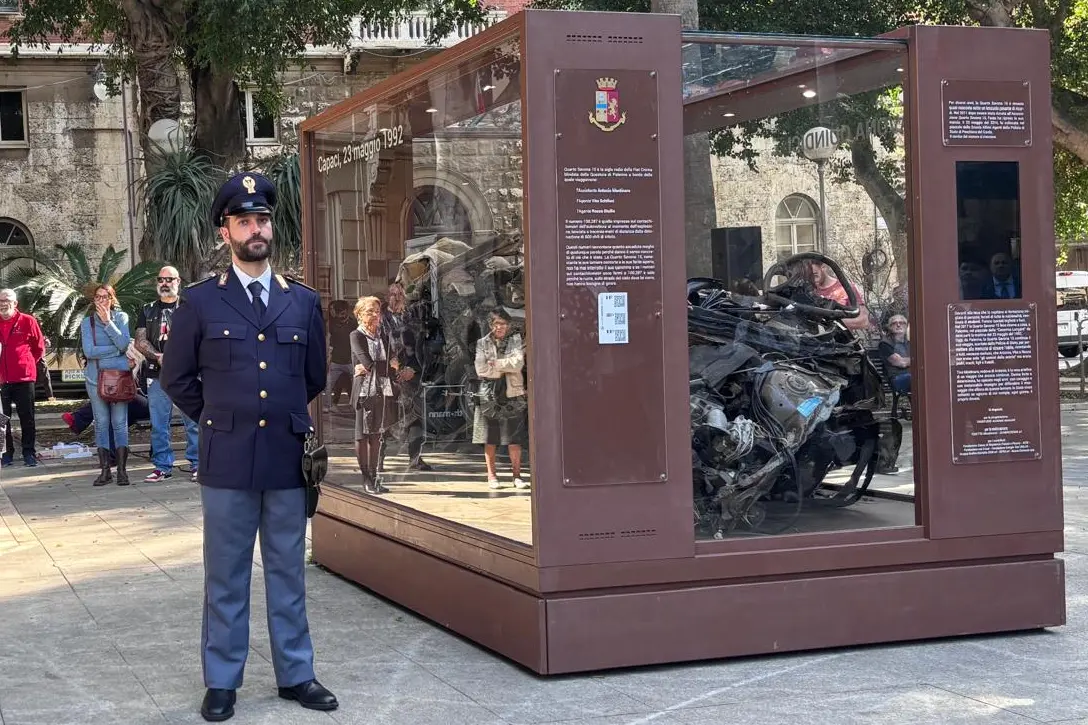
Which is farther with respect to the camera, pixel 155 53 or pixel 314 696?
pixel 155 53

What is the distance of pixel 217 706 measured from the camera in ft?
16.3

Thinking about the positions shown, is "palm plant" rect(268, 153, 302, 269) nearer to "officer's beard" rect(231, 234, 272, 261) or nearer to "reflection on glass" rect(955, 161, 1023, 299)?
"officer's beard" rect(231, 234, 272, 261)

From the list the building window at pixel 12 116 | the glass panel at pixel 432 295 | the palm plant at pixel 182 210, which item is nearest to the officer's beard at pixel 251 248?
the glass panel at pixel 432 295

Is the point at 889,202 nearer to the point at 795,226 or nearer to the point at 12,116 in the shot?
the point at 795,226

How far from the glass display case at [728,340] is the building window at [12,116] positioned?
27015mm

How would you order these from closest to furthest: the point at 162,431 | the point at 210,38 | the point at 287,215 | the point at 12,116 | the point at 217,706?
the point at 217,706, the point at 162,431, the point at 210,38, the point at 287,215, the point at 12,116

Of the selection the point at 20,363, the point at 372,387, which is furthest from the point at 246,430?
the point at 20,363

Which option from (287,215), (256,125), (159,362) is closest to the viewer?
(159,362)

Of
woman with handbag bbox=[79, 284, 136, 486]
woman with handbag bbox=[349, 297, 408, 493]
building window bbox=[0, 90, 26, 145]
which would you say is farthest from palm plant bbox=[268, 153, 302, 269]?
building window bbox=[0, 90, 26, 145]

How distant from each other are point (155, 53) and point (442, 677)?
11.7 meters

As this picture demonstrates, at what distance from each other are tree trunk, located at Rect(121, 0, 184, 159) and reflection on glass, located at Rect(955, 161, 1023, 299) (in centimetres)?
1139

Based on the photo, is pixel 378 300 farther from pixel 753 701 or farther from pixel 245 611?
pixel 753 701

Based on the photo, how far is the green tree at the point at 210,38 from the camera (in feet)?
47.2

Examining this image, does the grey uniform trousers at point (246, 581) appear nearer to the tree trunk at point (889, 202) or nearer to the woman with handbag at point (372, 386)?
the woman with handbag at point (372, 386)
